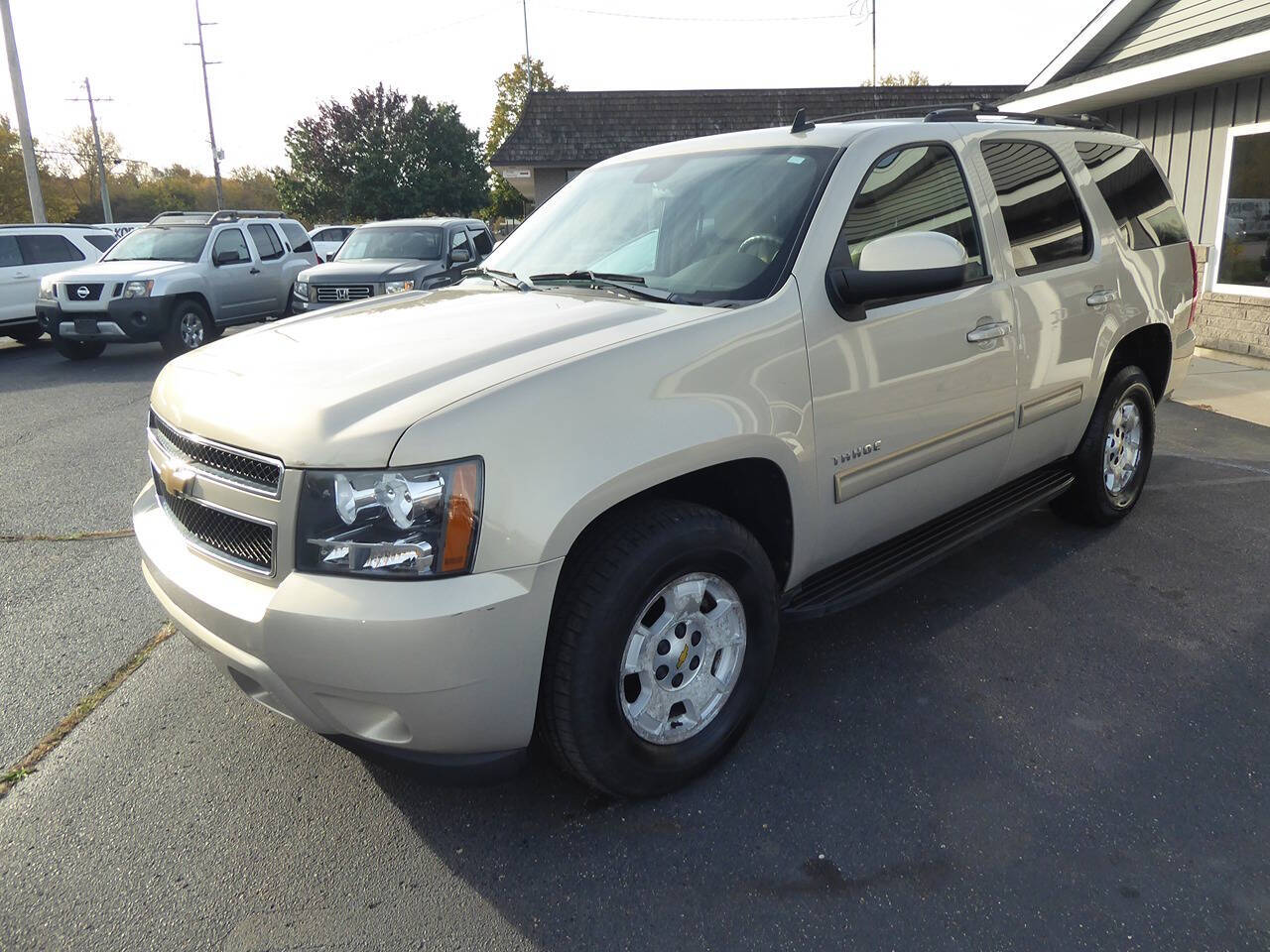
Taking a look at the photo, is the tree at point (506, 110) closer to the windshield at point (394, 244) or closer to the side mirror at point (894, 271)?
the windshield at point (394, 244)

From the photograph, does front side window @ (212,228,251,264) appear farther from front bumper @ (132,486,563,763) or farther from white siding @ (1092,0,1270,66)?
front bumper @ (132,486,563,763)

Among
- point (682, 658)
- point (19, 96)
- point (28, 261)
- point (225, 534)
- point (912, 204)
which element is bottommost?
point (682, 658)

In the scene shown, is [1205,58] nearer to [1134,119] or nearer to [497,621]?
[1134,119]

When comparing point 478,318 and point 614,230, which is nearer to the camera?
point 478,318

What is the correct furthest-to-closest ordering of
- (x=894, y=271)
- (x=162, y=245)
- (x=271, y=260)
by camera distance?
(x=271, y=260), (x=162, y=245), (x=894, y=271)

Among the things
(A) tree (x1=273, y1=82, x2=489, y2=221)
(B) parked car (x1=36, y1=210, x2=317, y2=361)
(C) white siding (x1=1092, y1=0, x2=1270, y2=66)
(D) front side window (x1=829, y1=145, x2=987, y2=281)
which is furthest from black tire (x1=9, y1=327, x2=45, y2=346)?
(A) tree (x1=273, y1=82, x2=489, y2=221)

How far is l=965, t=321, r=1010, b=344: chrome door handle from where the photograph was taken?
3.41 m

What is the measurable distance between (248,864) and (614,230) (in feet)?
8.10

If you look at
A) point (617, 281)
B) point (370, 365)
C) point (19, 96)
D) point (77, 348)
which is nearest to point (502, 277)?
point (617, 281)

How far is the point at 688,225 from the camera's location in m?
3.32

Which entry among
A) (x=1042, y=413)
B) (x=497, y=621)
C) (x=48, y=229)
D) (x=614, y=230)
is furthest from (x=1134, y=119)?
(x=48, y=229)

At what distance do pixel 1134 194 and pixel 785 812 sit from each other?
3.65m

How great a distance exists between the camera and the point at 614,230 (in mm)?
3586

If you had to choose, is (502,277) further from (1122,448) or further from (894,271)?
(1122,448)
